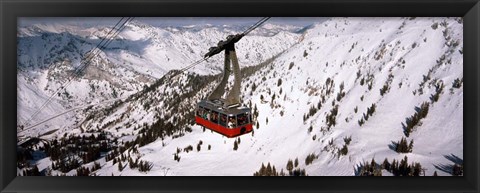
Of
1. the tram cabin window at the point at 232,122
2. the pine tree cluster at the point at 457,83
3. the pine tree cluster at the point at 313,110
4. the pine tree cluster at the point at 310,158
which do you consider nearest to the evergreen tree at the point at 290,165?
the pine tree cluster at the point at 310,158

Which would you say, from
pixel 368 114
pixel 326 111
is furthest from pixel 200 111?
pixel 368 114

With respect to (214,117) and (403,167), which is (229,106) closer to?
(214,117)

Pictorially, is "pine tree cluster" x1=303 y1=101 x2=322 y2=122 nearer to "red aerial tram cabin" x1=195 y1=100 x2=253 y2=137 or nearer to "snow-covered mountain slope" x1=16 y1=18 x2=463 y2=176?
"snow-covered mountain slope" x1=16 y1=18 x2=463 y2=176

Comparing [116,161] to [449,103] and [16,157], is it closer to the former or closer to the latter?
[16,157]

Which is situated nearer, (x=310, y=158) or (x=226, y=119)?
(x=226, y=119)
